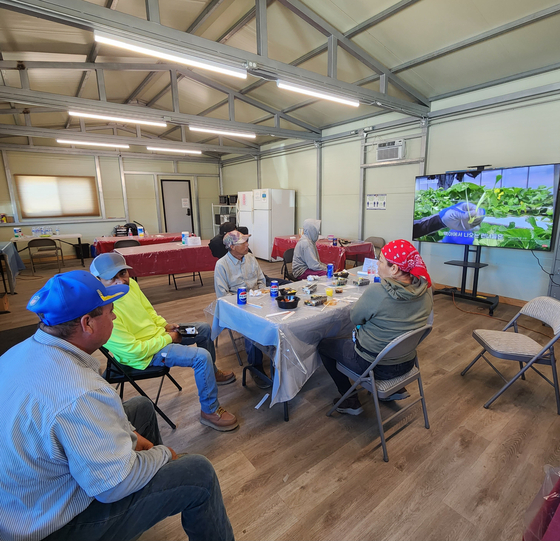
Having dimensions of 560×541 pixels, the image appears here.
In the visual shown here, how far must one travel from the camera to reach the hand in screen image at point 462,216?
13.9 feet

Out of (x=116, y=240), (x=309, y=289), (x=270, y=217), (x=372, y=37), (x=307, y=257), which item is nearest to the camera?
(x=309, y=289)

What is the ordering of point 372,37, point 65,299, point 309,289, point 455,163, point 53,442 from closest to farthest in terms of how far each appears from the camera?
point 53,442 → point 65,299 → point 309,289 → point 372,37 → point 455,163

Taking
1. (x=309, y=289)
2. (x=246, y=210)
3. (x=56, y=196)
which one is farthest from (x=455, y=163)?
(x=56, y=196)

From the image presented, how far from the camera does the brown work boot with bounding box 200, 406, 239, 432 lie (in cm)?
206

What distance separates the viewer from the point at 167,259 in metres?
4.88

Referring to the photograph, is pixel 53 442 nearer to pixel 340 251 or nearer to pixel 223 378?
pixel 223 378

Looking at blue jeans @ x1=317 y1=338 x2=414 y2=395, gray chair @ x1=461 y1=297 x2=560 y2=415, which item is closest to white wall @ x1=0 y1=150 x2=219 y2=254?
blue jeans @ x1=317 y1=338 x2=414 y2=395

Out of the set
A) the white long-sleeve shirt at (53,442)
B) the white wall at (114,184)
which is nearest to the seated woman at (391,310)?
the white long-sleeve shirt at (53,442)

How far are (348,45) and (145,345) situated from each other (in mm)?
4434

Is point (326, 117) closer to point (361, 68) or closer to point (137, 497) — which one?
point (361, 68)

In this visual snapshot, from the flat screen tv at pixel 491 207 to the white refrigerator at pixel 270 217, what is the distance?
3.51 meters

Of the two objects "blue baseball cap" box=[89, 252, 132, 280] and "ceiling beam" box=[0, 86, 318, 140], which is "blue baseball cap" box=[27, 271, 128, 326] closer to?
"blue baseball cap" box=[89, 252, 132, 280]

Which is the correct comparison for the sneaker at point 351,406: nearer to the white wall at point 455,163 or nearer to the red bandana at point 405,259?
the red bandana at point 405,259

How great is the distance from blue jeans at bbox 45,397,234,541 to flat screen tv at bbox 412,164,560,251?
14.9 ft
